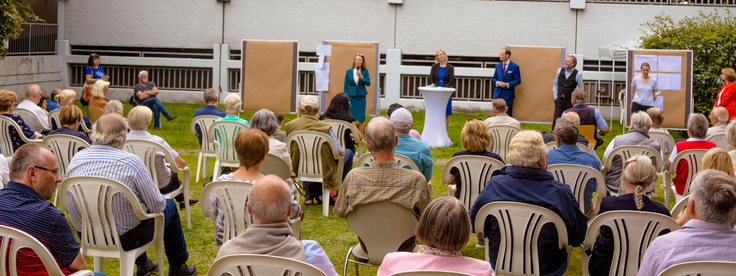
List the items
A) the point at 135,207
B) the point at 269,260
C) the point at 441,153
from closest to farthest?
the point at 269,260
the point at 135,207
the point at 441,153

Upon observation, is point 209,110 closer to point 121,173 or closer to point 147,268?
point 147,268

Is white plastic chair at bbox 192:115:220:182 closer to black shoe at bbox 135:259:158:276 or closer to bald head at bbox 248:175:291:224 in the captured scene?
black shoe at bbox 135:259:158:276

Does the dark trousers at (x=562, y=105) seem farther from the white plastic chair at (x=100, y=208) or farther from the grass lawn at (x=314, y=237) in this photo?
the white plastic chair at (x=100, y=208)

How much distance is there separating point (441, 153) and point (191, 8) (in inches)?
363

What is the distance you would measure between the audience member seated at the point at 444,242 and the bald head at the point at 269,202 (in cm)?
53

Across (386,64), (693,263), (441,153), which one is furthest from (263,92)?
(693,263)

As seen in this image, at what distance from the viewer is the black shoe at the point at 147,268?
4.37m

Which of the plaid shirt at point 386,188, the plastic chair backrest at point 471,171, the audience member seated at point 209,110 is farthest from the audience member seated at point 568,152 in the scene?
the audience member seated at point 209,110

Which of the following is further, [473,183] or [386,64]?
[386,64]

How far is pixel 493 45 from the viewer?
50.5ft

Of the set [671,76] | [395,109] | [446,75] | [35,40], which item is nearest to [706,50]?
[671,76]

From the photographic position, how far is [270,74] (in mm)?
11422

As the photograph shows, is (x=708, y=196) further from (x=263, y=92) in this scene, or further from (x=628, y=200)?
(x=263, y=92)

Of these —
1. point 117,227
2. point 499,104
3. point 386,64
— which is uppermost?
point 386,64
